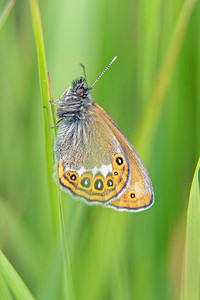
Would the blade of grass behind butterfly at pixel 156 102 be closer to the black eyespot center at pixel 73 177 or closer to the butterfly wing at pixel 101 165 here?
the butterfly wing at pixel 101 165

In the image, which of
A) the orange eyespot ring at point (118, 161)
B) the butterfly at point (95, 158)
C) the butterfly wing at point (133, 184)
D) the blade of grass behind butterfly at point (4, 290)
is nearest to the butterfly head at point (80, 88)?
the butterfly at point (95, 158)

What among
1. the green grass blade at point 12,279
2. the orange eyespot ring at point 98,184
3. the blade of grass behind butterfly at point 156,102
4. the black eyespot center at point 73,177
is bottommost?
the green grass blade at point 12,279

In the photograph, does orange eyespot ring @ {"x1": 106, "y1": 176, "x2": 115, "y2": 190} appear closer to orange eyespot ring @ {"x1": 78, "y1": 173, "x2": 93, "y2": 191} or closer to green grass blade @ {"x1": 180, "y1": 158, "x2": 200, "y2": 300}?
orange eyespot ring @ {"x1": 78, "y1": 173, "x2": 93, "y2": 191}

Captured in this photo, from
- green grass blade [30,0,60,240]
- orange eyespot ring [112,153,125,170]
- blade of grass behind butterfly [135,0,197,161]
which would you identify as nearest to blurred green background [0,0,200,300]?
blade of grass behind butterfly [135,0,197,161]

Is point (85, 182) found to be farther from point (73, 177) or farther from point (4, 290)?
point (4, 290)

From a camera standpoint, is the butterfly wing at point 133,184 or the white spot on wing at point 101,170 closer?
the butterfly wing at point 133,184

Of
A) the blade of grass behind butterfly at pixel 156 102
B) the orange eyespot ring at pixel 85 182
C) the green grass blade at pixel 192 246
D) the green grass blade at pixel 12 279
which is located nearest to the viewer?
the green grass blade at pixel 12 279

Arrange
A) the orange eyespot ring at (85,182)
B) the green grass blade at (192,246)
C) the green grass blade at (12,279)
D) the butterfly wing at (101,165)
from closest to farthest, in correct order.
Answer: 1. the green grass blade at (12,279)
2. the green grass blade at (192,246)
3. the butterfly wing at (101,165)
4. the orange eyespot ring at (85,182)

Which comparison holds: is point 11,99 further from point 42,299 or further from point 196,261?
point 196,261

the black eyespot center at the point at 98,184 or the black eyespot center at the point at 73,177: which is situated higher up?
the black eyespot center at the point at 73,177
